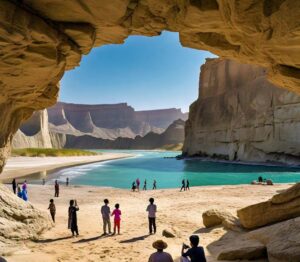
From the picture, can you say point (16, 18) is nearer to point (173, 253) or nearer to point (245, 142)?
point (173, 253)

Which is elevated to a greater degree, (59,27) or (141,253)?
(59,27)

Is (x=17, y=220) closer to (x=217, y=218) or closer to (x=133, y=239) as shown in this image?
(x=133, y=239)

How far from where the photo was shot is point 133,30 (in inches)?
325

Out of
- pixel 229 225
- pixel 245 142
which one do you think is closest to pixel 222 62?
pixel 245 142

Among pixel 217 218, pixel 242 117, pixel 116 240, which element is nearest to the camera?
pixel 116 240

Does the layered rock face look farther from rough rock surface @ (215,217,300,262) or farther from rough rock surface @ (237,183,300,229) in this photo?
rough rock surface @ (215,217,300,262)

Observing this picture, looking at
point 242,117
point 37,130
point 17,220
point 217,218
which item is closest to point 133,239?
point 217,218

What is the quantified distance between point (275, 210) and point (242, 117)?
6480 centimetres

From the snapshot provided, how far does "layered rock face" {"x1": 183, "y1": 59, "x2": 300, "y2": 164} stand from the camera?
60.8 metres

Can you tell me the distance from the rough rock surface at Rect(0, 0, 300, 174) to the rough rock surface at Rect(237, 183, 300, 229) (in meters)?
3.67

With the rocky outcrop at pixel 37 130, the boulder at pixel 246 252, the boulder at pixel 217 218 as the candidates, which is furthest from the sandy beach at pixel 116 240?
the rocky outcrop at pixel 37 130

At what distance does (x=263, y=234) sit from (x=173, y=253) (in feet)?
9.44

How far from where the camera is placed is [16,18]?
6262 mm

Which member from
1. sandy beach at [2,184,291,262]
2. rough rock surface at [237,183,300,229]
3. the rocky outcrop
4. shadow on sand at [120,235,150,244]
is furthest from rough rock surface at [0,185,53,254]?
the rocky outcrop
